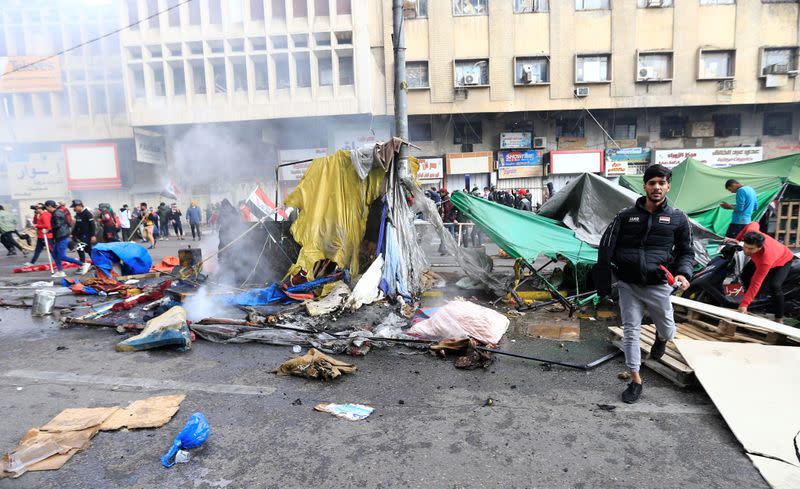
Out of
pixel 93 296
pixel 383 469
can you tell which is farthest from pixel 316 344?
pixel 93 296

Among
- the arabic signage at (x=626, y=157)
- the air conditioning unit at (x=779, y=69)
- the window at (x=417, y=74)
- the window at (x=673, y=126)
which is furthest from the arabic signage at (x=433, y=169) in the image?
the air conditioning unit at (x=779, y=69)

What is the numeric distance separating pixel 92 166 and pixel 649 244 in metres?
27.0

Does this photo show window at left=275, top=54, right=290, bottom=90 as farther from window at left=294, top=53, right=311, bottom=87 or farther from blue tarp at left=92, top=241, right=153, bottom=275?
blue tarp at left=92, top=241, right=153, bottom=275

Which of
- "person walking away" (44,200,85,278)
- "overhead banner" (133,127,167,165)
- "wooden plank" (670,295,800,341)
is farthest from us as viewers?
"overhead banner" (133,127,167,165)

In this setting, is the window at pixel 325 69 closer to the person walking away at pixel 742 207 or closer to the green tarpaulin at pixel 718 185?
the green tarpaulin at pixel 718 185

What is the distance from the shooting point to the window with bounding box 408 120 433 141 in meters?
20.1

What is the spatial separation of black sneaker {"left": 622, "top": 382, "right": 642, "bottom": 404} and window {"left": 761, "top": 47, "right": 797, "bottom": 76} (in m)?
21.8

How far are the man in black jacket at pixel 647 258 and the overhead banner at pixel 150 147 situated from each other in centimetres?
2224

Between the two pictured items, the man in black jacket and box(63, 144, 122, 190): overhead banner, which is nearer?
the man in black jacket

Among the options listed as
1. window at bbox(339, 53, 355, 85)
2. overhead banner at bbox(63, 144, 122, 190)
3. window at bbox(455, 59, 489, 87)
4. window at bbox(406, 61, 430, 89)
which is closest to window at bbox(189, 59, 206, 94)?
window at bbox(339, 53, 355, 85)

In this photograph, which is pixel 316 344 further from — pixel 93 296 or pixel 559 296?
pixel 93 296

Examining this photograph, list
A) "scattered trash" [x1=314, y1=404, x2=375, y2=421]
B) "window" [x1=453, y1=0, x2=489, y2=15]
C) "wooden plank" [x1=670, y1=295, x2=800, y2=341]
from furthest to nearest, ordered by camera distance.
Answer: "window" [x1=453, y1=0, x2=489, y2=15], "wooden plank" [x1=670, y1=295, x2=800, y2=341], "scattered trash" [x1=314, y1=404, x2=375, y2=421]

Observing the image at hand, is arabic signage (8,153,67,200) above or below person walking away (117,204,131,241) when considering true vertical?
above

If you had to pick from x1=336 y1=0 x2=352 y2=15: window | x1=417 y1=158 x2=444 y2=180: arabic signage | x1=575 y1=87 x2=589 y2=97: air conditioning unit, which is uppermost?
x1=336 y1=0 x2=352 y2=15: window
